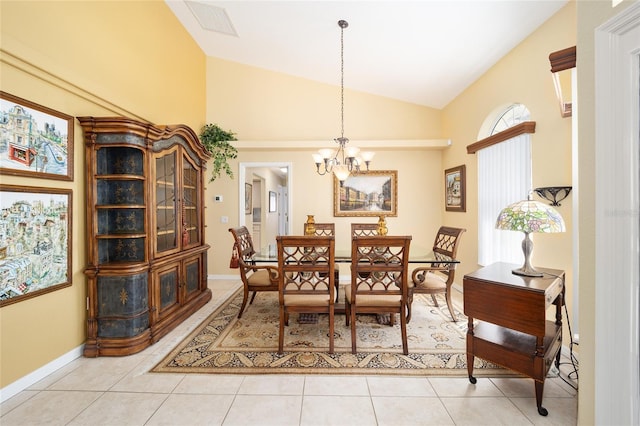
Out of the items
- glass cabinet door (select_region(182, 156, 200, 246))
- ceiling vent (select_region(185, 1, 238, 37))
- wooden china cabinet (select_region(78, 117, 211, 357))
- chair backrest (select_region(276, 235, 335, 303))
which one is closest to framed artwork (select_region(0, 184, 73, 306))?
wooden china cabinet (select_region(78, 117, 211, 357))

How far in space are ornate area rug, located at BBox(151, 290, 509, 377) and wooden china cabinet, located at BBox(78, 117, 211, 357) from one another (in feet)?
1.49

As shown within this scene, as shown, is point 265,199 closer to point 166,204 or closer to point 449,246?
point 166,204

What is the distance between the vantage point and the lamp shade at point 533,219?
167cm

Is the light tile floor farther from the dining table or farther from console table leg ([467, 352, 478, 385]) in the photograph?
the dining table

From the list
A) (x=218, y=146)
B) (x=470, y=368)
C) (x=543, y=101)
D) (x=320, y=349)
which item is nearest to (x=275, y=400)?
(x=320, y=349)

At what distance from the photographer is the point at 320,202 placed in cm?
469

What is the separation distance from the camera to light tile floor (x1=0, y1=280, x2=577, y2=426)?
5.17 feet

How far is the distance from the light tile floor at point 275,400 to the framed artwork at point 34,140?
1544mm

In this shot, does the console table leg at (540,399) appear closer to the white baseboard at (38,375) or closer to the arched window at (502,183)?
the arched window at (502,183)

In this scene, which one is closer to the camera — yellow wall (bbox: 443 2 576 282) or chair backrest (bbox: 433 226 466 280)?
yellow wall (bbox: 443 2 576 282)

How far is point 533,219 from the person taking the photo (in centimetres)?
169

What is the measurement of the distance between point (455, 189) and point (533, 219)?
2.69 m

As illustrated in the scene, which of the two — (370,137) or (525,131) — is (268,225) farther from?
(525,131)

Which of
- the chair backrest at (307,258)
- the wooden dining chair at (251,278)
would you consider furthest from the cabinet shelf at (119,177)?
the chair backrest at (307,258)
